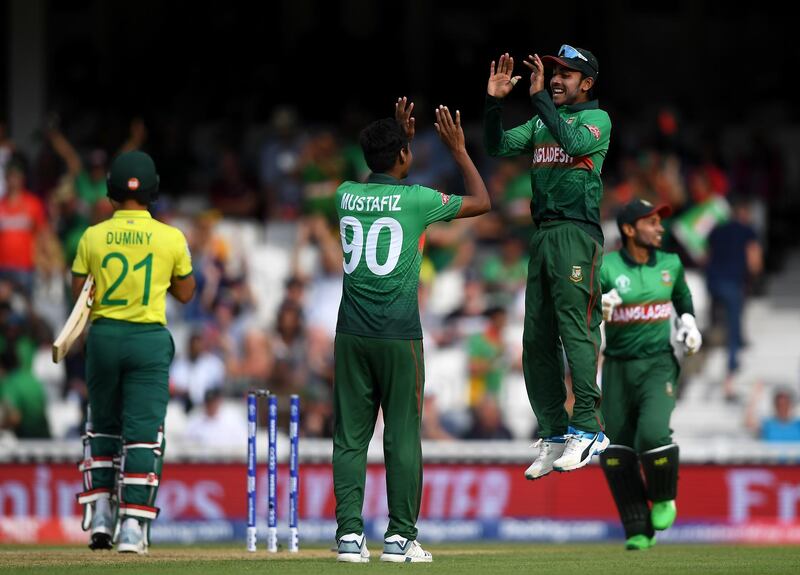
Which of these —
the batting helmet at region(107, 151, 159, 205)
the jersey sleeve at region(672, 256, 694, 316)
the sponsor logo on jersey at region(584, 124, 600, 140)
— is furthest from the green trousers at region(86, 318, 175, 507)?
the jersey sleeve at region(672, 256, 694, 316)

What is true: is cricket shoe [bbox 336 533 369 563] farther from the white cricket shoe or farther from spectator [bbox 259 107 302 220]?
spectator [bbox 259 107 302 220]

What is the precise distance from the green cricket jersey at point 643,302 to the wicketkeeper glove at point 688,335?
18cm

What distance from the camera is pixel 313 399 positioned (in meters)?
17.8

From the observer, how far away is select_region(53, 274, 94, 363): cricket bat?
10.6m

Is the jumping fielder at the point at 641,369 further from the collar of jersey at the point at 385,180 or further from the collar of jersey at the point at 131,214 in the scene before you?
the collar of jersey at the point at 131,214

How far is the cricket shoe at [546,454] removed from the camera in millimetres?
10336

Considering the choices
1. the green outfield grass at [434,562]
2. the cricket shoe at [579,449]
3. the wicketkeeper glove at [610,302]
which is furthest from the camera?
the wicketkeeper glove at [610,302]

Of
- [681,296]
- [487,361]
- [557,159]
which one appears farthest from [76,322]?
[487,361]

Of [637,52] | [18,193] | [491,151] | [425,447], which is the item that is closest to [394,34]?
[637,52]

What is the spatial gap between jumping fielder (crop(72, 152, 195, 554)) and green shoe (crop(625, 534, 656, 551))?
384 cm

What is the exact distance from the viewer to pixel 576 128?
33.6 ft

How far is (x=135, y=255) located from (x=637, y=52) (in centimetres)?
1713

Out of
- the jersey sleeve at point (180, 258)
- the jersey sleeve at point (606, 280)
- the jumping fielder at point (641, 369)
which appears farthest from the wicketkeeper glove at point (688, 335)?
the jersey sleeve at point (180, 258)

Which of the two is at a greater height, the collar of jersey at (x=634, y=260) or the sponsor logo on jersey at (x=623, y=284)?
the collar of jersey at (x=634, y=260)
